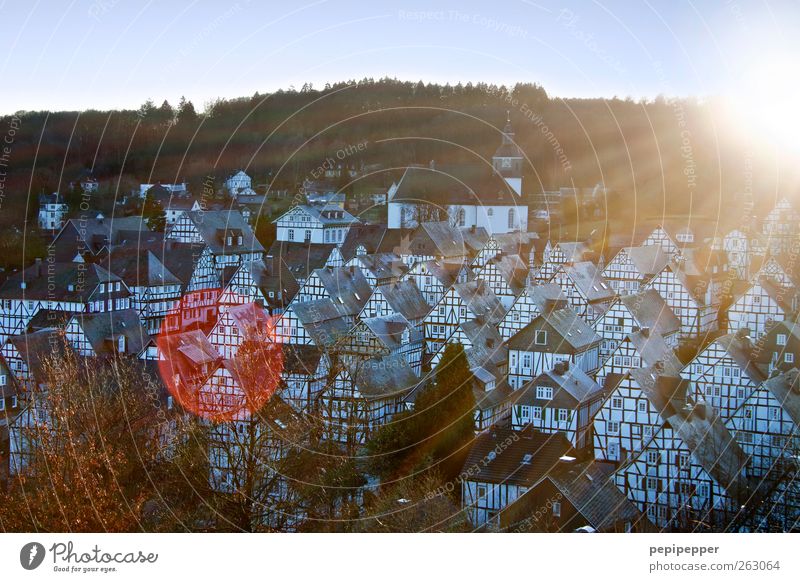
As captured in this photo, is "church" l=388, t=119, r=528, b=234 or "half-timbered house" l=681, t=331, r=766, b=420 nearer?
"half-timbered house" l=681, t=331, r=766, b=420

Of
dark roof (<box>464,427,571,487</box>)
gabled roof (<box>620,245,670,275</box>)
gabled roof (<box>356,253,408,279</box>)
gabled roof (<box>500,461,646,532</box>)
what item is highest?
gabled roof (<box>620,245,670,275</box>)

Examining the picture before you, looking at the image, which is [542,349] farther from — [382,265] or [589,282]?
[382,265]

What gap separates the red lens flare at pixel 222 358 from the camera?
1083cm

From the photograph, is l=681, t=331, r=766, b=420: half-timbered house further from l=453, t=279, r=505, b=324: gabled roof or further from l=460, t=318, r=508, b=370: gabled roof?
l=453, t=279, r=505, b=324: gabled roof

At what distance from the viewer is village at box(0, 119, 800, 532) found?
10.2 metres

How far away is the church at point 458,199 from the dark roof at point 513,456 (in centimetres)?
1592

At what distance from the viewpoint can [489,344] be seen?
14391mm

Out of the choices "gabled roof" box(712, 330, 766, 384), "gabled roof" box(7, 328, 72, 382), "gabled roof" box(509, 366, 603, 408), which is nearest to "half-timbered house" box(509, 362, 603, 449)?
"gabled roof" box(509, 366, 603, 408)

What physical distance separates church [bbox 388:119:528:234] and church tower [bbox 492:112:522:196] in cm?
7

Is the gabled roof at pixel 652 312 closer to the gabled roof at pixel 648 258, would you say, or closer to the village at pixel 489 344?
the village at pixel 489 344

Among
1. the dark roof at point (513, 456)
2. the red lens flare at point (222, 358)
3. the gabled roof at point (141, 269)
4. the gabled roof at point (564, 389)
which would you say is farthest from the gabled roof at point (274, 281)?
the dark roof at point (513, 456)

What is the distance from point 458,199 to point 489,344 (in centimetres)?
1441

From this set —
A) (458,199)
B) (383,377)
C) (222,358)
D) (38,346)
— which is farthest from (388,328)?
(458,199)

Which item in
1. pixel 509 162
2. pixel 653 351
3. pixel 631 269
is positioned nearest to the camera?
pixel 653 351
